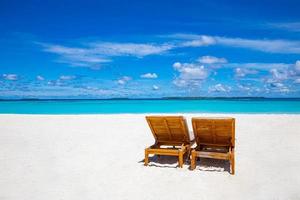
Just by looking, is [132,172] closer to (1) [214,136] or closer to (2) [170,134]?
(2) [170,134]

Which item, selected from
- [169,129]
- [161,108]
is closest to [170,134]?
[169,129]

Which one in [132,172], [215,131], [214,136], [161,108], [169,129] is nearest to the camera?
[132,172]

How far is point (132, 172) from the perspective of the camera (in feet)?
19.7

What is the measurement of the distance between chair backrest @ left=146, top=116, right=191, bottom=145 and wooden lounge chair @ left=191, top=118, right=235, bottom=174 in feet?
0.91

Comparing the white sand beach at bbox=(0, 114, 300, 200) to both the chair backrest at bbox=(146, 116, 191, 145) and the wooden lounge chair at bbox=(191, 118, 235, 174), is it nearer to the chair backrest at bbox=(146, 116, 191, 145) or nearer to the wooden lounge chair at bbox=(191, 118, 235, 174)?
the wooden lounge chair at bbox=(191, 118, 235, 174)

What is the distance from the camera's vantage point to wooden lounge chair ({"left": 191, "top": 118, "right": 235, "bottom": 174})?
5.86 metres

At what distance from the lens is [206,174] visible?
579cm

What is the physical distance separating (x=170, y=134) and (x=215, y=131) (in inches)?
40.9

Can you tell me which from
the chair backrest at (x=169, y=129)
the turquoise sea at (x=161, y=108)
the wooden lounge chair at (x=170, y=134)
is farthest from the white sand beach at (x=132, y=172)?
the turquoise sea at (x=161, y=108)

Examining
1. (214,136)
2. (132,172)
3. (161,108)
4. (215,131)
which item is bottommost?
(132,172)

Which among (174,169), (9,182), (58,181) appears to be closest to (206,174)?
(174,169)

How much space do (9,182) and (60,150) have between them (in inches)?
106

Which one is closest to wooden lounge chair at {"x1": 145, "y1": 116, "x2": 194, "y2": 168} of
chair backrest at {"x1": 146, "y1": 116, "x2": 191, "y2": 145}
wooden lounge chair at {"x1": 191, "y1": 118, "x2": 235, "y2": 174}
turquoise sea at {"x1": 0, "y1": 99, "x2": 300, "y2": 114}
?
chair backrest at {"x1": 146, "y1": 116, "x2": 191, "y2": 145}

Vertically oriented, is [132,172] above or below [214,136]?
below
